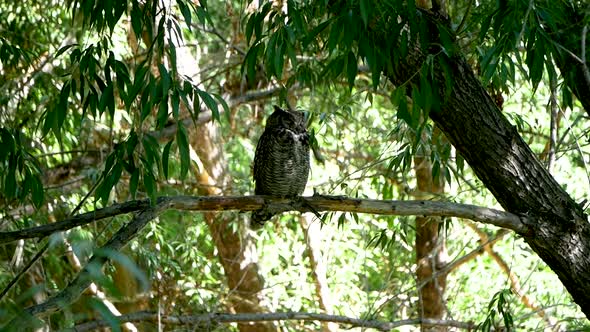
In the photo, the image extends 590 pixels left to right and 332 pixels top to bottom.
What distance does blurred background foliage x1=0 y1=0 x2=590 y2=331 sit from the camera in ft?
8.18

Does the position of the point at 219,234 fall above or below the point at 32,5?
below

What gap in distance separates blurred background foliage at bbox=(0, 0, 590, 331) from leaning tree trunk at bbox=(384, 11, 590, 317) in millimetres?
148

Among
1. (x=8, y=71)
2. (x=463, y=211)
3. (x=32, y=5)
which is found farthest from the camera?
(x=32, y=5)

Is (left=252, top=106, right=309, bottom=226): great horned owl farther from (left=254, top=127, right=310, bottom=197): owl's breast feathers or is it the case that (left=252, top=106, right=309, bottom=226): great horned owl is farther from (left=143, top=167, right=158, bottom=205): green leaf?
(left=143, top=167, right=158, bottom=205): green leaf

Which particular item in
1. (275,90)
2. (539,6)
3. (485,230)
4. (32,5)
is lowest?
(485,230)

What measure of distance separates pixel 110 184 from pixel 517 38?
117 centimetres

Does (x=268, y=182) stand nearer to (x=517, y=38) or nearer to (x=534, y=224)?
(x=534, y=224)

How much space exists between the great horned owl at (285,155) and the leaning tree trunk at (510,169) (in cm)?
99

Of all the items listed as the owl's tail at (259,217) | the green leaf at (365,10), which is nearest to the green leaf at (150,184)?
the green leaf at (365,10)

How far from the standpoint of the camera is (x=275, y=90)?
5.46 metres

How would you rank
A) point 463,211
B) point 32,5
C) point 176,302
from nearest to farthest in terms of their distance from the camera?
point 463,211, point 32,5, point 176,302

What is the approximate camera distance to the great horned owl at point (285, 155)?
3.85 m

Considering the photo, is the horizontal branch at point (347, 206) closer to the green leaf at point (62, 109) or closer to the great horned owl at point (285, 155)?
the green leaf at point (62, 109)

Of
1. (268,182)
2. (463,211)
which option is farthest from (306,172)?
(463,211)
